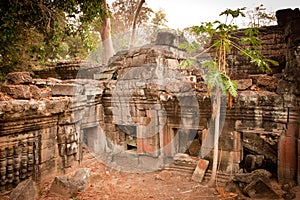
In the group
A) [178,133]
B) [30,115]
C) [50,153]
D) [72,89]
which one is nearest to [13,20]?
[72,89]

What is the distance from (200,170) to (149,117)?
1.85 meters

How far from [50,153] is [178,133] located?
3.18 metres

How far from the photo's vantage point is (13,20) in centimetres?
505

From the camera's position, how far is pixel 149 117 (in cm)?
625

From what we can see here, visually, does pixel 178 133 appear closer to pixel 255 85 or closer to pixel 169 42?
pixel 255 85

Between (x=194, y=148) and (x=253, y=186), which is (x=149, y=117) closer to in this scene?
(x=194, y=148)

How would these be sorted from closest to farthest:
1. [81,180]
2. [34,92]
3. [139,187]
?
[34,92] < [81,180] < [139,187]

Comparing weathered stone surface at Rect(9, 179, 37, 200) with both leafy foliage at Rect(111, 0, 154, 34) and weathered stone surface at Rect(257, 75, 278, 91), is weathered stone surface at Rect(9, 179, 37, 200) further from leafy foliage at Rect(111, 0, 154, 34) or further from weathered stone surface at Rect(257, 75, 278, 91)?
leafy foliage at Rect(111, 0, 154, 34)

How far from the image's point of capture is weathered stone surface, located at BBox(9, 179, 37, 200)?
3.88m

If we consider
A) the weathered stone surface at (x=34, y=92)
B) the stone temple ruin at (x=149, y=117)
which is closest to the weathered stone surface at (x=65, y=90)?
the stone temple ruin at (x=149, y=117)

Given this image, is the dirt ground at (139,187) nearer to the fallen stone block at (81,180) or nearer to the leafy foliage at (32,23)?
the fallen stone block at (81,180)

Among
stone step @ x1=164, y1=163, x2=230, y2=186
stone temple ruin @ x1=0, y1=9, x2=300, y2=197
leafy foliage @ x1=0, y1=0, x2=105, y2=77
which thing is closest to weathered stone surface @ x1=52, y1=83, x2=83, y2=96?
stone temple ruin @ x1=0, y1=9, x2=300, y2=197

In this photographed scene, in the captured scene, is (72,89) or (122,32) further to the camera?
(122,32)

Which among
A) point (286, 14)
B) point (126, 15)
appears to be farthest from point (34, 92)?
point (126, 15)
